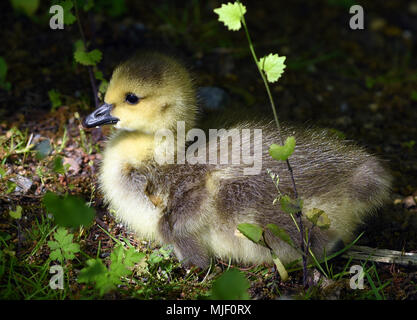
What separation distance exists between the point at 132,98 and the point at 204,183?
45 cm

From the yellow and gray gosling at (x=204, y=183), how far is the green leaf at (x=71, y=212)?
1.28 feet

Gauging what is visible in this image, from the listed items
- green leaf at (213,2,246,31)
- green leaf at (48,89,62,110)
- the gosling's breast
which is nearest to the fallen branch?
the gosling's breast

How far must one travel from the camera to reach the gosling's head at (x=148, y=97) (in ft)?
6.49

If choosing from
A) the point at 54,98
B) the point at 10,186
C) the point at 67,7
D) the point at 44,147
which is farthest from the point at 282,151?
the point at 54,98

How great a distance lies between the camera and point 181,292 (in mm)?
1946

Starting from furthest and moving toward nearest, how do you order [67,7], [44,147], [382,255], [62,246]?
[44,147] < [382,255] < [67,7] < [62,246]

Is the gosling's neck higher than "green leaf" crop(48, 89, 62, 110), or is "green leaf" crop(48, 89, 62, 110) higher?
"green leaf" crop(48, 89, 62, 110)

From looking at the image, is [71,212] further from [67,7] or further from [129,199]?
[67,7]

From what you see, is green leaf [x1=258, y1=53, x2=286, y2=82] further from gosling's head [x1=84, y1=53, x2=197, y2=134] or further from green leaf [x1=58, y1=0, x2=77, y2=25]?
green leaf [x1=58, y1=0, x2=77, y2=25]

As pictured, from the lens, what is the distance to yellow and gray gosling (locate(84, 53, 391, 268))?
6.24 ft

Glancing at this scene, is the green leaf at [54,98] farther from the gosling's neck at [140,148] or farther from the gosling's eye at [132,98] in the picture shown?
the gosling's eye at [132,98]

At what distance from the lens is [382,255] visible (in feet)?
6.88
